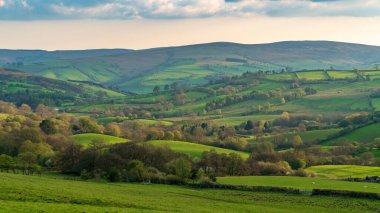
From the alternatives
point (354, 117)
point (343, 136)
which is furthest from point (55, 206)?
point (354, 117)

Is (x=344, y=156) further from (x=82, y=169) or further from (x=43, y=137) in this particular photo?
(x=43, y=137)

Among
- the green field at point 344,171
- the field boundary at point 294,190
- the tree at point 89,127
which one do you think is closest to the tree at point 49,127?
the tree at point 89,127

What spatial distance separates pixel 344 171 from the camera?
93.1m

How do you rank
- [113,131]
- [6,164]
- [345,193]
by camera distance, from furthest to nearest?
[113,131] → [6,164] → [345,193]

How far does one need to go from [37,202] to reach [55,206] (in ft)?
10.3

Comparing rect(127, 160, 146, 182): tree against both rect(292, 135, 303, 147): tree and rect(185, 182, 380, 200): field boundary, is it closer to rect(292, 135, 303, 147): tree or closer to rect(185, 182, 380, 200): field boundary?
rect(185, 182, 380, 200): field boundary

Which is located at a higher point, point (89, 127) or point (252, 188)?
point (252, 188)

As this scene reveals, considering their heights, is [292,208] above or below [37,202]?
below

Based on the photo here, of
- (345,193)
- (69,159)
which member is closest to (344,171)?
(345,193)

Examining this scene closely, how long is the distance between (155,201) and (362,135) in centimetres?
10200

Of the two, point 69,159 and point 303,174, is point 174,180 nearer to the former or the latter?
point 69,159

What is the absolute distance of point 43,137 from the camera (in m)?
127

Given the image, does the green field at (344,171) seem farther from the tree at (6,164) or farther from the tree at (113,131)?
the tree at (113,131)

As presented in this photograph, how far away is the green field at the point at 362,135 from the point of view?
449 feet
